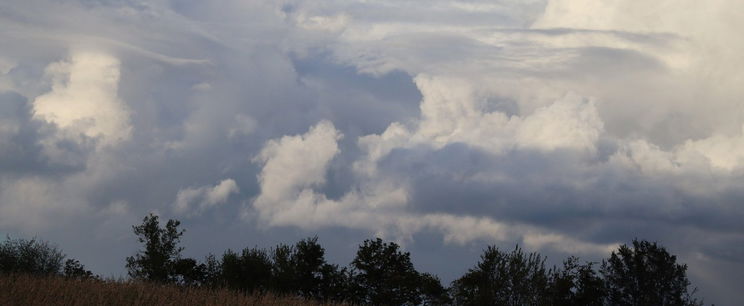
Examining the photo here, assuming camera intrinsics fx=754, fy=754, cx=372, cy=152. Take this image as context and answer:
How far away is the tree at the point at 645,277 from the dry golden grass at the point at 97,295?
34732mm

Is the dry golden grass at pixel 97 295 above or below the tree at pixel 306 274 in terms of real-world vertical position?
below

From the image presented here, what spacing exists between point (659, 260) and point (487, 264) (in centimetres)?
1471

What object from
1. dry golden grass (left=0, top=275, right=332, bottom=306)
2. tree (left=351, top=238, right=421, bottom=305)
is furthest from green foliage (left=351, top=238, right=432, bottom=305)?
dry golden grass (left=0, top=275, right=332, bottom=306)

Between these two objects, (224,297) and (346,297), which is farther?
(346,297)

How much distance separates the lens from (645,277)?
58250 millimetres

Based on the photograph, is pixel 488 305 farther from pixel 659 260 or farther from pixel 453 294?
pixel 659 260

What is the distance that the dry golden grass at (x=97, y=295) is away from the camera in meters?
26.5

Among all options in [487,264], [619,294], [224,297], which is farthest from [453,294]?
[224,297]

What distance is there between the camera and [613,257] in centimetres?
6034

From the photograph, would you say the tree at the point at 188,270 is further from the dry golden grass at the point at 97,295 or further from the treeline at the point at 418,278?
the dry golden grass at the point at 97,295

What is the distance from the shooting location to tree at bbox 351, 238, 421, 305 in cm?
5703

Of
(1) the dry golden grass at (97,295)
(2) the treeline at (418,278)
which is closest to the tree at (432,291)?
(2) the treeline at (418,278)

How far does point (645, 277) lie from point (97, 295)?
4357cm

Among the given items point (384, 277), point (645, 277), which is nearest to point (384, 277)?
point (384, 277)
